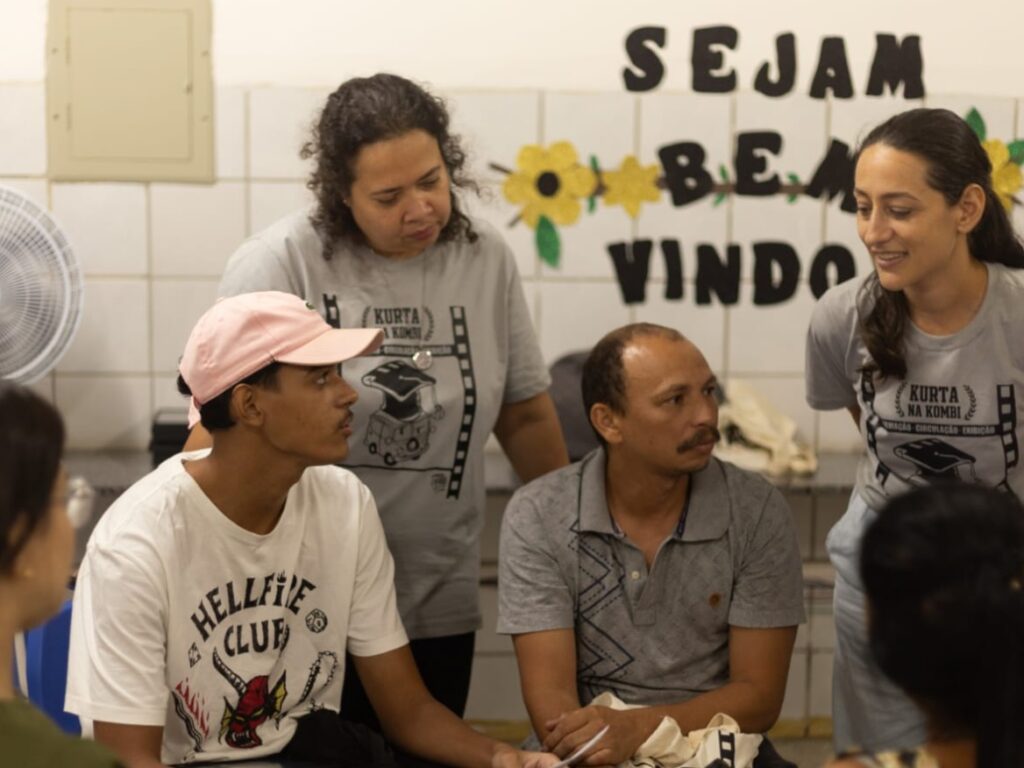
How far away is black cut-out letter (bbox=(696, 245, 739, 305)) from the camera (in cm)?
378

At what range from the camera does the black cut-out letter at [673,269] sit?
3.77 meters

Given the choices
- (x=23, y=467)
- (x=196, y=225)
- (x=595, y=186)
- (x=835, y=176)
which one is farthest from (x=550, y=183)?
(x=23, y=467)

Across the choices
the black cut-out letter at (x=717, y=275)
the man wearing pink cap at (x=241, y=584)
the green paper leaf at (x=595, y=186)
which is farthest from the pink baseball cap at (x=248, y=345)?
the black cut-out letter at (x=717, y=275)

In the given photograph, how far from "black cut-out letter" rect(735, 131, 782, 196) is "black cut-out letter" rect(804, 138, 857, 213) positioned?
0.10 m

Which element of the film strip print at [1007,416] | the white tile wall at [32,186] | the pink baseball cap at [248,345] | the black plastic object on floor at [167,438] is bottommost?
the black plastic object on floor at [167,438]

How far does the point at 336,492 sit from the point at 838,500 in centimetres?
186

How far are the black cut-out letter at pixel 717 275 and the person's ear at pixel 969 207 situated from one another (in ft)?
4.73

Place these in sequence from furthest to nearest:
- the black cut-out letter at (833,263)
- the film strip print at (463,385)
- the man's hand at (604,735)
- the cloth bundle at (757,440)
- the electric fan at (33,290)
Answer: the black cut-out letter at (833,263) < the cloth bundle at (757,440) < the electric fan at (33,290) < the film strip print at (463,385) < the man's hand at (604,735)

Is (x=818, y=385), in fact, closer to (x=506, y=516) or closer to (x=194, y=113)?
(x=506, y=516)

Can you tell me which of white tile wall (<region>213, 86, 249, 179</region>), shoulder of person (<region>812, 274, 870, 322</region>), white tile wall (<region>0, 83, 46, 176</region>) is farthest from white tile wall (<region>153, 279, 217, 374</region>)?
shoulder of person (<region>812, 274, 870, 322</region>)

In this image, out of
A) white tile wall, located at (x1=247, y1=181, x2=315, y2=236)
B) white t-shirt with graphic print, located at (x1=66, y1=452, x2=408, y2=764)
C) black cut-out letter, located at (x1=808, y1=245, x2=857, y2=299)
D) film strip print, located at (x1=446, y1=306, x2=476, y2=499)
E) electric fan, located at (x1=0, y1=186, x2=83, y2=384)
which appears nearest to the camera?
white t-shirt with graphic print, located at (x1=66, y1=452, x2=408, y2=764)

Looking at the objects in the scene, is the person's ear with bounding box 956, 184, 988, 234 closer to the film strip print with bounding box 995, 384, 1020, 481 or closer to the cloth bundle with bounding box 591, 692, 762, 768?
the film strip print with bounding box 995, 384, 1020, 481

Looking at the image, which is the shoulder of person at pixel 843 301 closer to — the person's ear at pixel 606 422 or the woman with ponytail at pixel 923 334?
the woman with ponytail at pixel 923 334

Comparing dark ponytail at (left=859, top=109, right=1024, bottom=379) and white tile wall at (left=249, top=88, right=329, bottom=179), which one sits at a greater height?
white tile wall at (left=249, top=88, right=329, bottom=179)
